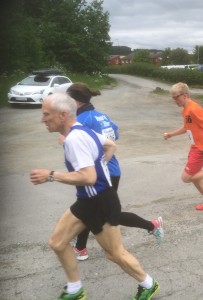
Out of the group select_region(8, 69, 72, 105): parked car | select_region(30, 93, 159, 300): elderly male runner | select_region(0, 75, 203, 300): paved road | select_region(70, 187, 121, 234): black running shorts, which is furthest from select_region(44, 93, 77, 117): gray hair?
select_region(8, 69, 72, 105): parked car

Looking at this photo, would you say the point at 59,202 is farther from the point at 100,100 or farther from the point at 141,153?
the point at 100,100

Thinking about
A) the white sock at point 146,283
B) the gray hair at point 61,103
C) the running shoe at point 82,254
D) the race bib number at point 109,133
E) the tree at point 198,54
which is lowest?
the running shoe at point 82,254

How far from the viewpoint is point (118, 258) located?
2.70 m

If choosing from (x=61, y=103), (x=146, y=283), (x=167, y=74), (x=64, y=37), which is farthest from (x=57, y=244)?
(x=167, y=74)

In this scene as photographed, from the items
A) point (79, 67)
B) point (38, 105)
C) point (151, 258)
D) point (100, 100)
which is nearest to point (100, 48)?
point (79, 67)

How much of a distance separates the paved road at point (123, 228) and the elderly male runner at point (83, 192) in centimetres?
33

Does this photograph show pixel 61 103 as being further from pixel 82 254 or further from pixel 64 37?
pixel 64 37

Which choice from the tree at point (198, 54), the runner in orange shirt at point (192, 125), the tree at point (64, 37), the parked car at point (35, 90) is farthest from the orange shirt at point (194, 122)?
the tree at point (198, 54)

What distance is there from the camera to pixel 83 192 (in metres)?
2.59

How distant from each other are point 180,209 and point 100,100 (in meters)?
16.8

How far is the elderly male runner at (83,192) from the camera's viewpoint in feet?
7.75

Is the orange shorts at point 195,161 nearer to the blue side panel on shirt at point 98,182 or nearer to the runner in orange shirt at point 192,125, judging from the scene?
the runner in orange shirt at point 192,125

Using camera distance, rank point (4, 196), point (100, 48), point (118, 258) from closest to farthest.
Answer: point (118, 258) < point (4, 196) < point (100, 48)

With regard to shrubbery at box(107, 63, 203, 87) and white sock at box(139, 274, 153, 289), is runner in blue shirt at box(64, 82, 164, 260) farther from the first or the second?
shrubbery at box(107, 63, 203, 87)
